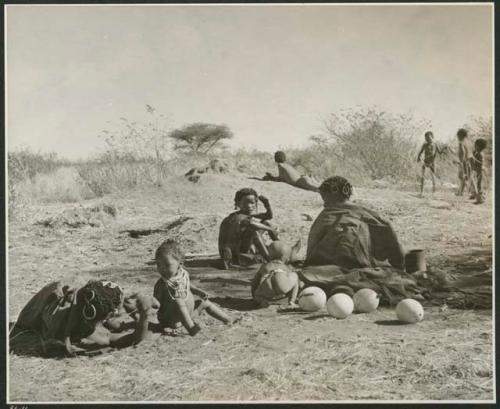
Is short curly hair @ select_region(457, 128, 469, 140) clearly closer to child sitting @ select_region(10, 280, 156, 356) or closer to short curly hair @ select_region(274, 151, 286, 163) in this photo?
short curly hair @ select_region(274, 151, 286, 163)

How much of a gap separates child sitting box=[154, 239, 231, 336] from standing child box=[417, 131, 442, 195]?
3.36 m

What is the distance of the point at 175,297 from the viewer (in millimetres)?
7141

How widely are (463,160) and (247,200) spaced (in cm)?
277

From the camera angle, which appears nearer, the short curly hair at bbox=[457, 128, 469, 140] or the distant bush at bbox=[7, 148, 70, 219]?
the distant bush at bbox=[7, 148, 70, 219]

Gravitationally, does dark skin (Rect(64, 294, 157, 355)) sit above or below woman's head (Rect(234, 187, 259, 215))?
below

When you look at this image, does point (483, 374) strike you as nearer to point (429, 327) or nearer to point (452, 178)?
point (429, 327)

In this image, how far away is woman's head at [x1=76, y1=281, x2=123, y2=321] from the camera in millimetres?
6785

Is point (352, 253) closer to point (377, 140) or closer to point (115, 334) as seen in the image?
point (377, 140)

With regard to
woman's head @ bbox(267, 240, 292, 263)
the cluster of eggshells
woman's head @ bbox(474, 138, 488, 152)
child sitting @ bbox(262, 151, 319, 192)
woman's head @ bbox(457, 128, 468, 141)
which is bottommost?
the cluster of eggshells

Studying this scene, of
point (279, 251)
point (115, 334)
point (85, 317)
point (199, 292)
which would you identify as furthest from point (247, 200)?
point (85, 317)

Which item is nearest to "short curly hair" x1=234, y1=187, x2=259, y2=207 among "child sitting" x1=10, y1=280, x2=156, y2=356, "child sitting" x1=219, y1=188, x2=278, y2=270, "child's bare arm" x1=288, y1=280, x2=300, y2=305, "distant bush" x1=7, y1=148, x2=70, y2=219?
"child sitting" x1=219, y1=188, x2=278, y2=270

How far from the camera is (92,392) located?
702 cm

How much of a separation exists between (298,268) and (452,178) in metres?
2.46

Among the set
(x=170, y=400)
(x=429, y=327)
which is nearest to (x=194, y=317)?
(x=170, y=400)
